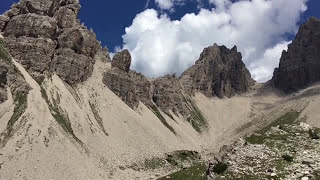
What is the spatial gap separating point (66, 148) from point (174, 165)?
40278 mm

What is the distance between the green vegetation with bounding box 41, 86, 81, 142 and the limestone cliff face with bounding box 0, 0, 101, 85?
12439 mm

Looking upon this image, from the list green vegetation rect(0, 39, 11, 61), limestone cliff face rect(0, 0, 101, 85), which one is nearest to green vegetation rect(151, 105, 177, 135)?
limestone cliff face rect(0, 0, 101, 85)

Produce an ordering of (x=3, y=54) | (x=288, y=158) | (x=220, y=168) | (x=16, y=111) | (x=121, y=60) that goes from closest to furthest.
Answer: (x=288, y=158) < (x=220, y=168) < (x=16, y=111) < (x=3, y=54) < (x=121, y=60)

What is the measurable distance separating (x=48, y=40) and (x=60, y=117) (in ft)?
118

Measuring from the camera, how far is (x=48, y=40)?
135m

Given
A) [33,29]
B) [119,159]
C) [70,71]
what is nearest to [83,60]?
[70,71]

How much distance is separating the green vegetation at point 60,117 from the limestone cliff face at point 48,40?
12.4 metres

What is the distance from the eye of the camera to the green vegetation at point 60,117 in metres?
108

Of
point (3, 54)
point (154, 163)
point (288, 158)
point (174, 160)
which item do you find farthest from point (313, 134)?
point (3, 54)

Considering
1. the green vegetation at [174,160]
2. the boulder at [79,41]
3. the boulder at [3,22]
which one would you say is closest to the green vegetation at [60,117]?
the green vegetation at [174,160]

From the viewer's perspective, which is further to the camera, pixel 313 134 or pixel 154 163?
pixel 154 163

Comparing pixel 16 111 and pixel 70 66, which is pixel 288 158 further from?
pixel 70 66

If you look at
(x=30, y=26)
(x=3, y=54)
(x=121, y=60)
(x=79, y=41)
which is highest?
(x=30, y=26)

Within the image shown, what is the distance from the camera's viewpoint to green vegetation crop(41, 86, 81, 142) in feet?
355
